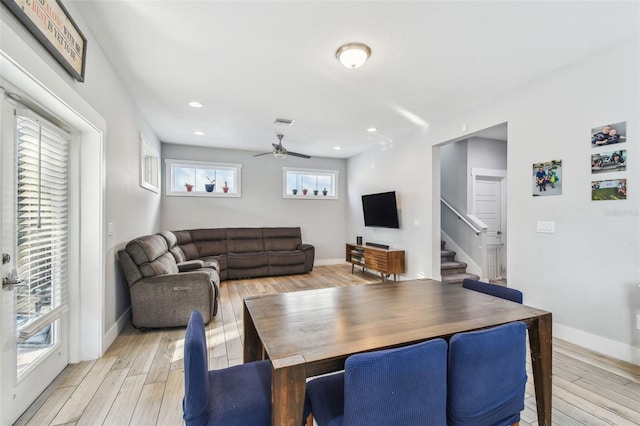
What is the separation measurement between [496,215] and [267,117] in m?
4.91

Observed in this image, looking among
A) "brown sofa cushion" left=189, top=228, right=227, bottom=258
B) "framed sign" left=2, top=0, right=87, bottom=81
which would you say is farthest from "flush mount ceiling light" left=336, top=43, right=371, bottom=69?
"brown sofa cushion" left=189, top=228, right=227, bottom=258

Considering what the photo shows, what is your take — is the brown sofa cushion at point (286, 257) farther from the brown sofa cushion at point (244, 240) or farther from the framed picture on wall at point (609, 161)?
the framed picture on wall at point (609, 161)

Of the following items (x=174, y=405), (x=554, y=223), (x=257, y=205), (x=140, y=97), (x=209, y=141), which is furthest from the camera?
(x=257, y=205)

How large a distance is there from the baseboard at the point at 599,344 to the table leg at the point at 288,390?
3030 mm

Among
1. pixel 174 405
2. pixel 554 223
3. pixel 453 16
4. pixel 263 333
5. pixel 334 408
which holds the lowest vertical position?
pixel 174 405

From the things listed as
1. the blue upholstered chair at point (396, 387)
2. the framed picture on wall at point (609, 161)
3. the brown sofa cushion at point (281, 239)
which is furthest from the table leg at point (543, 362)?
the brown sofa cushion at point (281, 239)

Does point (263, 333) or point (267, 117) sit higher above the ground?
point (267, 117)

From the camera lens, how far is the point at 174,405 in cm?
187

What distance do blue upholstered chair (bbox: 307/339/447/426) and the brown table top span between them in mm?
134

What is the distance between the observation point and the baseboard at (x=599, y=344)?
92.7 inches

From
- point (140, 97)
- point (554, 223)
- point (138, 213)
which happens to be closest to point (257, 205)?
point (138, 213)

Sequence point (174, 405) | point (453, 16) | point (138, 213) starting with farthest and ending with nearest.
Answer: point (138, 213), point (453, 16), point (174, 405)

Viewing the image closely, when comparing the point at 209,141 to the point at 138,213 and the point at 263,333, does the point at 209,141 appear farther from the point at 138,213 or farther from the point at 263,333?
the point at 263,333

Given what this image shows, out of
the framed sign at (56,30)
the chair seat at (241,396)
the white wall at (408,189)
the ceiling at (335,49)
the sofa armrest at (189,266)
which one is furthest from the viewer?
the white wall at (408,189)
